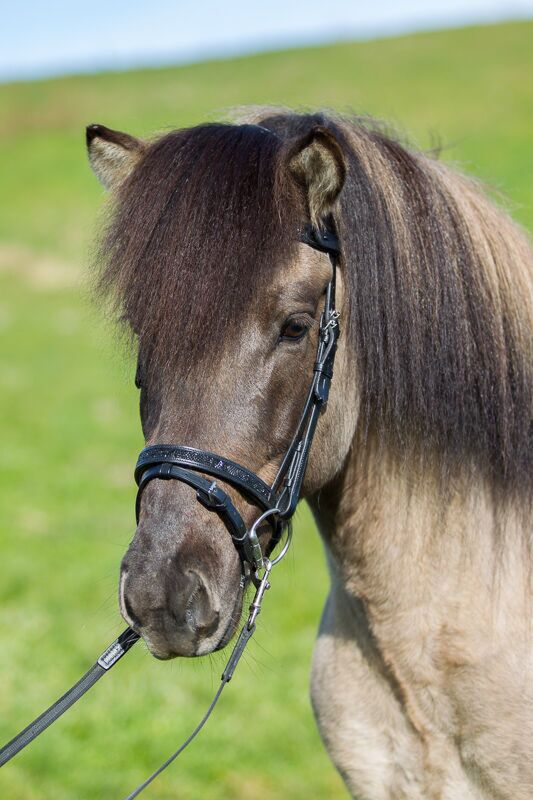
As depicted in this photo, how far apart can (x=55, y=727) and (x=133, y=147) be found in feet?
12.4

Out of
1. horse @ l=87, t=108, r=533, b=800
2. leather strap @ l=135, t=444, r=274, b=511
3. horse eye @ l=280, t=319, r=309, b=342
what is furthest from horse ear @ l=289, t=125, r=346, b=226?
leather strap @ l=135, t=444, r=274, b=511

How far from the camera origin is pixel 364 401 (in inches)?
98.9

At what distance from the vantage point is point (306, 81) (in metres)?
34.7

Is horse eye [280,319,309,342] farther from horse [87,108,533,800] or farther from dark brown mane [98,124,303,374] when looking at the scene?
dark brown mane [98,124,303,374]

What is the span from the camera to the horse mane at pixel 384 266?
2.18 metres

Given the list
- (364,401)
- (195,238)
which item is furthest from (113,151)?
(364,401)

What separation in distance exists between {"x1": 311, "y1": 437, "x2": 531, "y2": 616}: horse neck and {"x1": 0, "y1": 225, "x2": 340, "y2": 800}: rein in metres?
0.35

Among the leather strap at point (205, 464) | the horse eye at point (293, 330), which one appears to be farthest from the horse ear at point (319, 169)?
the leather strap at point (205, 464)

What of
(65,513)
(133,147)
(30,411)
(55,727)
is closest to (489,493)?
(133,147)

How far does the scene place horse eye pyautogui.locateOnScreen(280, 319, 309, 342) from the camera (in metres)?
2.19

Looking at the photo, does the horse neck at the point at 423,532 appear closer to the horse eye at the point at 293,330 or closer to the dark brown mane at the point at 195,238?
the horse eye at the point at 293,330

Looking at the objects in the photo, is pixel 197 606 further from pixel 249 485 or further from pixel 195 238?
pixel 195 238

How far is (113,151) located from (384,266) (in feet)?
2.88

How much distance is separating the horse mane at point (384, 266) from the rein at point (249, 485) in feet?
0.49
